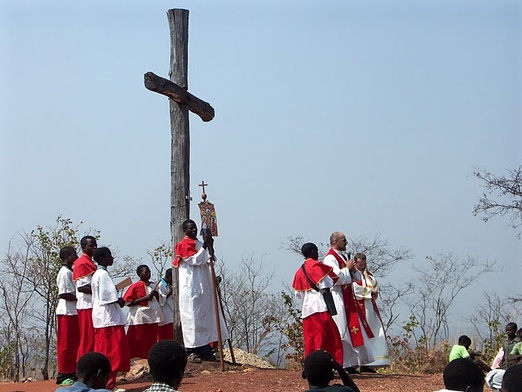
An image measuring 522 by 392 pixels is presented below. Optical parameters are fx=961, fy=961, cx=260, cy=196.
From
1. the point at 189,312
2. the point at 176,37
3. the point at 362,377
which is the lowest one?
the point at 362,377

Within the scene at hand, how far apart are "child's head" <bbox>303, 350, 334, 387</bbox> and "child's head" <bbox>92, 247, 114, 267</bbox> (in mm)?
6202

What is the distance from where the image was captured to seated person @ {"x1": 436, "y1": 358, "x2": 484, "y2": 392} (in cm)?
513

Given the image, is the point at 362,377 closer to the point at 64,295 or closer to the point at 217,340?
the point at 217,340

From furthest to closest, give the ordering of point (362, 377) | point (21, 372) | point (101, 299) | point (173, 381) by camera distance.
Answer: point (21, 372) < point (362, 377) < point (101, 299) < point (173, 381)

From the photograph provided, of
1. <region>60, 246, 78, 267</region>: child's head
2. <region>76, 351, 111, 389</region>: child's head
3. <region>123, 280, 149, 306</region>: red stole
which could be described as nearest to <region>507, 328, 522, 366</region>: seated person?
<region>123, 280, 149, 306</region>: red stole

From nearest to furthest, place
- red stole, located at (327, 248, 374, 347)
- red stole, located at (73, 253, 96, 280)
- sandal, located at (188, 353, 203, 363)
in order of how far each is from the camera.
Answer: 1. red stole, located at (73, 253, 96, 280)
2. red stole, located at (327, 248, 374, 347)
3. sandal, located at (188, 353, 203, 363)

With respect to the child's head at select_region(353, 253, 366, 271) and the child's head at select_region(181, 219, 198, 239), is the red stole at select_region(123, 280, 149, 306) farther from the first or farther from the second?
the child's head at select_region(353, 253, 366, 271)

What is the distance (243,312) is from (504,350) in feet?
32.4

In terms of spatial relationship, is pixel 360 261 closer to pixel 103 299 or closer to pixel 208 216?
pixel 208 216

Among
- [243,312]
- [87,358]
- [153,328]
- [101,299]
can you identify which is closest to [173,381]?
[87,358]

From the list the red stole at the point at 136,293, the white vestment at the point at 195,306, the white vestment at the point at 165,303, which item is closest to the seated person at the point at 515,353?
the white vestment at the point at 195,306

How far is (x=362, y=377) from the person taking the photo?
13.1 m

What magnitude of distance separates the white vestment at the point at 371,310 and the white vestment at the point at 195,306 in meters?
2.11

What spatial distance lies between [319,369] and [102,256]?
20.7 ft
